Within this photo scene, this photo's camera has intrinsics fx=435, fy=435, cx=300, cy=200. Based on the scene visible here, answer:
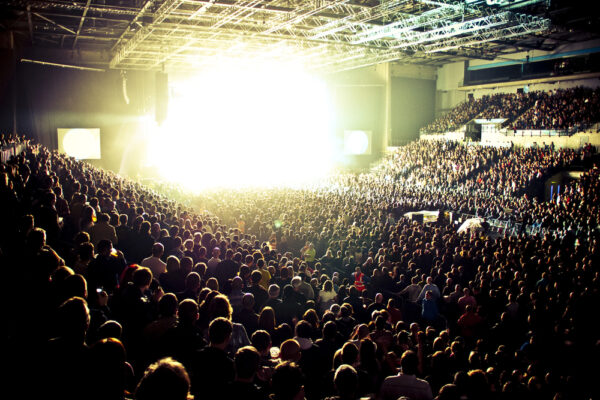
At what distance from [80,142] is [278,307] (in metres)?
25.0

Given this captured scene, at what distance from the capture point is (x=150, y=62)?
29250 millimetres

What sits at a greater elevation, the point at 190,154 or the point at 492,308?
the point at 190,154

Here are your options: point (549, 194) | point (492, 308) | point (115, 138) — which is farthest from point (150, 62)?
point (492, 308)

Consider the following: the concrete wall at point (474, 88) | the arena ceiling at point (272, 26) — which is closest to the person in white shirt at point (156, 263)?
the arena ceiling at point (272, 26)

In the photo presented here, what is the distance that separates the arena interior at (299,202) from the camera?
10.4ft

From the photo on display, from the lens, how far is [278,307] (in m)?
5.36

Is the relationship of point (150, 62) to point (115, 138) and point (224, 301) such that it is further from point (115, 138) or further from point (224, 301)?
point (224, 301)

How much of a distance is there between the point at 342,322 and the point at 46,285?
2983 mm

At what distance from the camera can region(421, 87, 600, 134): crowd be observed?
85.7ft

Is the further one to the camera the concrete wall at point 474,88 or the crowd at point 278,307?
the concrete wall at point 474,88

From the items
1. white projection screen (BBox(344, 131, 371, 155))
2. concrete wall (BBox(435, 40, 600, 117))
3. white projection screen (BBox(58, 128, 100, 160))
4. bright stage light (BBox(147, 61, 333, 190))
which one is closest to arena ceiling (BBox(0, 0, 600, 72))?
concrete wall (BBox(435, 40, 600, 117))

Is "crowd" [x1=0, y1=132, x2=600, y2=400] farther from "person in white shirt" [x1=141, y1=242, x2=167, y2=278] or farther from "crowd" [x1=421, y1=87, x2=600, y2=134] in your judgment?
"crowd" [x1=421, y1=87, x2=600, y2=134]

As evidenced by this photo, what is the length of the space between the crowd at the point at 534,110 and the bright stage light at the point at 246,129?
10240 millimetres

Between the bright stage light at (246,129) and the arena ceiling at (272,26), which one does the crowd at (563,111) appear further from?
the bright stage light at (246,129)
